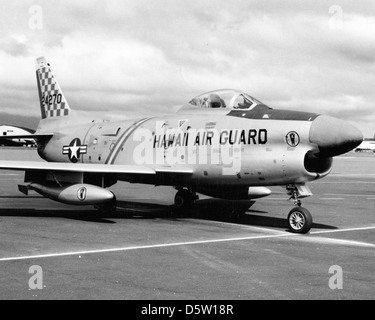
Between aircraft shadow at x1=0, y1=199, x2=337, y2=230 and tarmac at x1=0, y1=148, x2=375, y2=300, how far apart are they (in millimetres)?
28

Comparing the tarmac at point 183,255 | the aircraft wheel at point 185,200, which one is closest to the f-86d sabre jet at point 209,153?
the aircraft wheel at point 185,200

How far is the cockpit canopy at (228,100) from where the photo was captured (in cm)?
1216

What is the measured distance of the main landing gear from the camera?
34.2ft

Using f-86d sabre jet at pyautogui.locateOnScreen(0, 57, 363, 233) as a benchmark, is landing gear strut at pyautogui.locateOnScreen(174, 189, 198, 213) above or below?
below

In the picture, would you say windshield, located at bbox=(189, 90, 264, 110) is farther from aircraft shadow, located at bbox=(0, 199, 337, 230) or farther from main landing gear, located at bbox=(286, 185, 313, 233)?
aircraft shadow, located at bbox=(0, 199, 337, 230)

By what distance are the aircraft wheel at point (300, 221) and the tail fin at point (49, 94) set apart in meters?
10.2

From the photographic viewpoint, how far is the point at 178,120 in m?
13.2

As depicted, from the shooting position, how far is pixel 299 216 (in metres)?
10.6

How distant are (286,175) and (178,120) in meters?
3.71

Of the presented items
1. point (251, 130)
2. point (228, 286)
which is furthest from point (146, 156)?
point (228, 286)

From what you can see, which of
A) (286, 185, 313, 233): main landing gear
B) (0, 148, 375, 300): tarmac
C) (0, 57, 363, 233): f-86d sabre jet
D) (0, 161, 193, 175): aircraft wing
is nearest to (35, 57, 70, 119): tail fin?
(0, 57, 363, 233): f-86d sabre jet

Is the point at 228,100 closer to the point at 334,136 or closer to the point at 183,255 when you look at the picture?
the point at 334,136

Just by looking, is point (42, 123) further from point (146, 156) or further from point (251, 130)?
point (251, 130)

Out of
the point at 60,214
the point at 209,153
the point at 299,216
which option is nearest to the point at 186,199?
the point at 209,153
